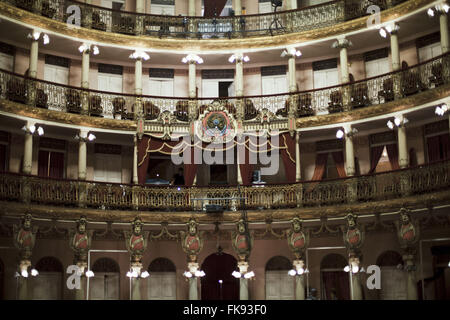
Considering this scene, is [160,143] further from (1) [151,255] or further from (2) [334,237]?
(2) [334,237]

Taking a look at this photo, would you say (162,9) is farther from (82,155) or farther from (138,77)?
(82,155)

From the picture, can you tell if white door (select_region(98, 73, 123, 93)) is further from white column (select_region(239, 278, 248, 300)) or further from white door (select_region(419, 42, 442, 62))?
white door (select_region(419, 42, 442, 62))

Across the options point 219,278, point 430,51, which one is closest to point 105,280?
point 219,278

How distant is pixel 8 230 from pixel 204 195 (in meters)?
7.98

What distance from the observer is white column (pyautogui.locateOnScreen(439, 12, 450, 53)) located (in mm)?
26125

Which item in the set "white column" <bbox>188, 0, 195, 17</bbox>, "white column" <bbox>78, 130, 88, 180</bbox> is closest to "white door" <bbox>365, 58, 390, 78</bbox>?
"white column" <bbox>188, 0, 195, 17</bbox>

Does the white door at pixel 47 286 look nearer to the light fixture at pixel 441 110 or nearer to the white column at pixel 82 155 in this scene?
the white column at pixel 82 155

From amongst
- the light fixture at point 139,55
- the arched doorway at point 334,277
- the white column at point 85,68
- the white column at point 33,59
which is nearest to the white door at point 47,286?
the white column at point 85,68

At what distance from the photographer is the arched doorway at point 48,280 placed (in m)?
27.4

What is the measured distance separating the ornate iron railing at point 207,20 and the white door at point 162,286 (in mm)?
10946
